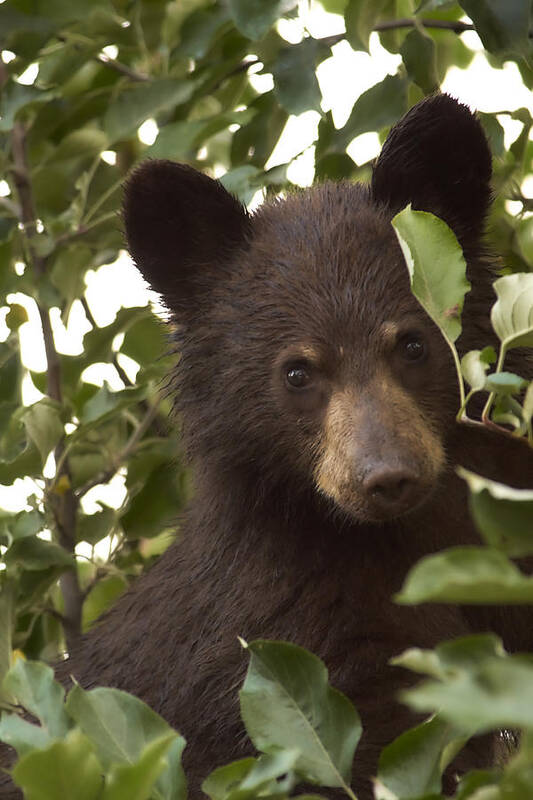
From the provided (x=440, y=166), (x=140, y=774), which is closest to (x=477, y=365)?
(x=140, y=774)

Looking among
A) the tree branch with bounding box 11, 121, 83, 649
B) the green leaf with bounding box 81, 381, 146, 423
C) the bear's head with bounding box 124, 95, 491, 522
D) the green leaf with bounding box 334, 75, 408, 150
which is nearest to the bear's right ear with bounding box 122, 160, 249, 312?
the bear's head with bounding box 124, 95, 491, 522

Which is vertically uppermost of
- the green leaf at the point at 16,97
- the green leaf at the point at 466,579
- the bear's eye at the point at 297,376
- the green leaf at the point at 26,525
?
the green leaf at the point at 16,97

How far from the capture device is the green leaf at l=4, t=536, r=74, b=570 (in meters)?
4.03

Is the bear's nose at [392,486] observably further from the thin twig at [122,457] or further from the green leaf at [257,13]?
the thin twig at [122,457]

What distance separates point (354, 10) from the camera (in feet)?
12.8

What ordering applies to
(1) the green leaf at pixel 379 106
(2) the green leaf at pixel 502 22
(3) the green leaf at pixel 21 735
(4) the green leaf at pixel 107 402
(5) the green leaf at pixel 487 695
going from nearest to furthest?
(5) the green leaf at pixel 487 695, (3) the green leaf at pixel 21 735, (2) the green leaf at pixel 502 22, (1) the green leaf at pixel 379 106, (4) the green leaf at pixel 107 402

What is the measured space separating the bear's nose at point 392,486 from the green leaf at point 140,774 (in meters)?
1.38

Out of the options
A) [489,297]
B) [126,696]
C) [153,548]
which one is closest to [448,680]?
[126,696]

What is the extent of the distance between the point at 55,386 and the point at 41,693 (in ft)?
8.13

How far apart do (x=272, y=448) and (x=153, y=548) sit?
1.10 m

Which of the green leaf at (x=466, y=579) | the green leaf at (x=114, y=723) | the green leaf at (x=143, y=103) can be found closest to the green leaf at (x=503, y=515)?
the green leaf at (x=466, y=579)

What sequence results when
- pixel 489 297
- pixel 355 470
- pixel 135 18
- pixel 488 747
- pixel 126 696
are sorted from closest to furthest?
pixel 126 696 → pixel 355 470 → pixel 488 747 → pixel 489 297 → pixel 135 18

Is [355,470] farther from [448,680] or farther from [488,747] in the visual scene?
[448,680]

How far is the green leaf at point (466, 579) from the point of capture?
1.45m
